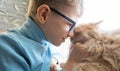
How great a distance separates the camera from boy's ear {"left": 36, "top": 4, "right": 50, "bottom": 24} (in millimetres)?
925

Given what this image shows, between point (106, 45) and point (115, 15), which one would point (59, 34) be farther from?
point (115, 15)

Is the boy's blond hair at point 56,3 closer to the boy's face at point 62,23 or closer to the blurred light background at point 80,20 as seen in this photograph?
the boy's face at point 62,23

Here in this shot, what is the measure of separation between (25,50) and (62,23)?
18 centimetres

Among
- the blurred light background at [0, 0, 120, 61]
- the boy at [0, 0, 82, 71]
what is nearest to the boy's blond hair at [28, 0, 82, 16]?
the boy at [0, 0, 82, 71]

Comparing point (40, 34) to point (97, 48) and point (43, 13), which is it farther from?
point (97, 48)

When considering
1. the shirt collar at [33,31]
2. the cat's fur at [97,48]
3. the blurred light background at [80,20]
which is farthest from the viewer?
the blurred light background at [80,20]

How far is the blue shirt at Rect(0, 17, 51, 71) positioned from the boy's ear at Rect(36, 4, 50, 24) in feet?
0.11

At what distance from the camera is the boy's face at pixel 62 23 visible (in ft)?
3.08

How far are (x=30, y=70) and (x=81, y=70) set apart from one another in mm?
194

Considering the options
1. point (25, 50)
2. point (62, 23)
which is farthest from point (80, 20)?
point (25, 50)

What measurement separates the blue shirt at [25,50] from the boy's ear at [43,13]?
34 mm

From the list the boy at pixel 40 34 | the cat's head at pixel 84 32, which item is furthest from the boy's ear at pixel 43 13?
the cat's head at pixel 84 32

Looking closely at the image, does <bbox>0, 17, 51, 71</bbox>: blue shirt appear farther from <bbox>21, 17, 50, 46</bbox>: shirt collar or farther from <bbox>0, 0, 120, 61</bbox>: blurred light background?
<bbox>0, 0, 120, 61</bbox>: blurred light background

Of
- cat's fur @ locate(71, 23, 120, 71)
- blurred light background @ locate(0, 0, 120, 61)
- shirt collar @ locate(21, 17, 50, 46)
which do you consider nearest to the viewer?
cat's fur @ locate(71, 23, 120, 71)
